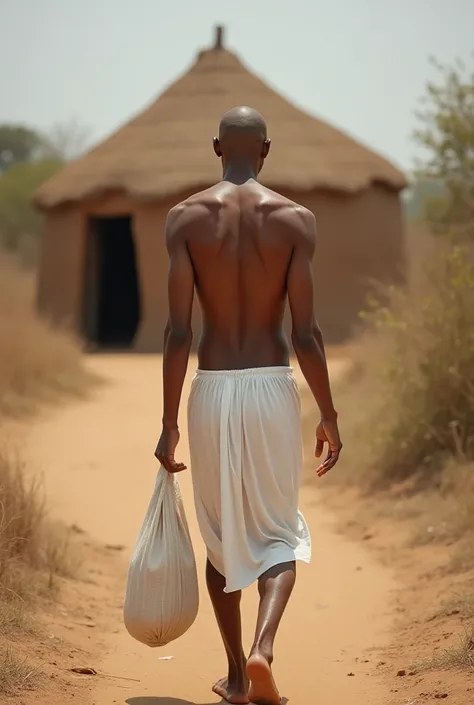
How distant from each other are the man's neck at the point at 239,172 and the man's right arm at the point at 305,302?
0.71ft

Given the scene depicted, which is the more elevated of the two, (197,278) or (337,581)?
(197,278)

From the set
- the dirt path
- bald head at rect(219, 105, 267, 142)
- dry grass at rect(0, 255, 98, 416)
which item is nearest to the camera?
bald head at rect(219, 105, 267, 142)

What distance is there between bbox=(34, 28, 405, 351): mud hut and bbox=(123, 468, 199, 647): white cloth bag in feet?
37.3

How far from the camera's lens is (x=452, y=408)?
6.10 m

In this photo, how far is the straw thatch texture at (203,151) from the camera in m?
14.7

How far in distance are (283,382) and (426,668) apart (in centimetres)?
107

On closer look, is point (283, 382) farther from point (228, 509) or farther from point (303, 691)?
point (303, 691)

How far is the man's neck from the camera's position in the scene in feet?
10.8

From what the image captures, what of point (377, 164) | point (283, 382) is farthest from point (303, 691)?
point (377, 164)

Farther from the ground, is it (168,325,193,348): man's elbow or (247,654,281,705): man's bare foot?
(168,325,193,348): man's elbow

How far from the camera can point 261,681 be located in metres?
2.90

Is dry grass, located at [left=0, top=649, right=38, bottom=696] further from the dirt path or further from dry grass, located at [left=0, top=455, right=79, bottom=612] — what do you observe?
dry grass, located at [left=0, top=455, right=79, bottom=612]

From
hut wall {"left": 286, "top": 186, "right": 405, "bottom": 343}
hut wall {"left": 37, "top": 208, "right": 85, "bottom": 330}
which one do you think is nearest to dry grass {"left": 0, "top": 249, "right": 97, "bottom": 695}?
hut wall {"left": 37, "top": 208, "right": 85, "bottom": 330}

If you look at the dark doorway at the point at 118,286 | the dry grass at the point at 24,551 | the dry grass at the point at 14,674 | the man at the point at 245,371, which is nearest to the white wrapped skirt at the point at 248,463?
the man at the point at 245,371
